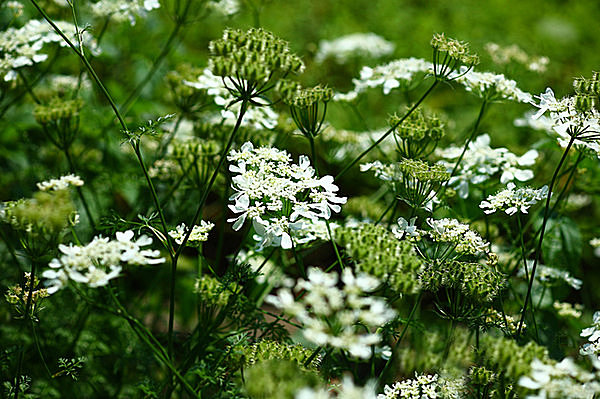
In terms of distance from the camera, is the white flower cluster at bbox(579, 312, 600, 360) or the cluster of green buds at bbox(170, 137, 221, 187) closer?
the white flower cluster at bbox(579, 312, 600, 360)

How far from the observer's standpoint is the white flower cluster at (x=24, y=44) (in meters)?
1.70

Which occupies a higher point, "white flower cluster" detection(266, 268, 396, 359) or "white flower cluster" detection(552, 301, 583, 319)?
"white flower cluster" detection(552, 301, 583, 319)

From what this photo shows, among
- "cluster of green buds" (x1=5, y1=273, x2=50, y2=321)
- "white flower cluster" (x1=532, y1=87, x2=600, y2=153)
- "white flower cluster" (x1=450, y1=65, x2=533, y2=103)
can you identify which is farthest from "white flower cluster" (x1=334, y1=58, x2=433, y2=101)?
"cluster of green buds" (x1=5, y1=273, x2=50, y2=321)

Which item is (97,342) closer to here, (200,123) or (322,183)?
(200,123)

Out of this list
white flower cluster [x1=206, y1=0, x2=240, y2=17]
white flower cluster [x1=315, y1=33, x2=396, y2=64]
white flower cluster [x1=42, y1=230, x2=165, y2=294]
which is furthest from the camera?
white flower cluster [x1=315, y1=33, x2=396, y2=64]

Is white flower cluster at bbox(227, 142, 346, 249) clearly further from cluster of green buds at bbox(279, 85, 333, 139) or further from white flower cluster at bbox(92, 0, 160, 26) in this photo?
white flower cluster at bbox(92, 0, 160, 26)

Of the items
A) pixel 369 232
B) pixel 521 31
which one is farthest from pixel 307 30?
pixel 369 232

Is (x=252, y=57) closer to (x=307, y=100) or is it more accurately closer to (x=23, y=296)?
(x=307, y=100)

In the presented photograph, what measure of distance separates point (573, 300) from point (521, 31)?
8.44 ft

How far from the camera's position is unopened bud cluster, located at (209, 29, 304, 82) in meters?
1.16

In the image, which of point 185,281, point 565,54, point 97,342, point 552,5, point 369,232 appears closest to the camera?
point 369,232

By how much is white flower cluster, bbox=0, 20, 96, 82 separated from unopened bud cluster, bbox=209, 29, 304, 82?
0.73 metres

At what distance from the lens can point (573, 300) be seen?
8.29 feet

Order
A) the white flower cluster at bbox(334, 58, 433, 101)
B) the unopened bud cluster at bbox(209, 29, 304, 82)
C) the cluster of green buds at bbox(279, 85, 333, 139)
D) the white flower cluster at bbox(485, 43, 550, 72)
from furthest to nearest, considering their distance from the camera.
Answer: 1. the white flower cluster at bbox(485, 43, 550, 72)
2. the white flower cluster at bbox(334, 58, 433, 101)
3. the cluster of green buds at bbox(279, 85, 333, 139)
4. the unopened bud cluster at bbox(209, 29, 304, 82)
